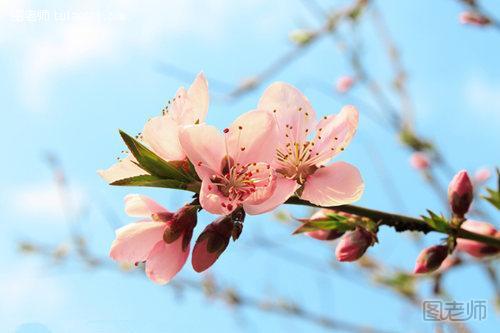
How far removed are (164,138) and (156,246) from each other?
0.19 metres

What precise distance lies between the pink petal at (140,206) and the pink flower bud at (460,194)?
55cm

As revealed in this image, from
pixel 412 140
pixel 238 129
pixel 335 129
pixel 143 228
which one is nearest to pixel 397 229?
pixel 335 129

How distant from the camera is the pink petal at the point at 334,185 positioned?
3.39 ft

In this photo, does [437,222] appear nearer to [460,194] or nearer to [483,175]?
[460,194]

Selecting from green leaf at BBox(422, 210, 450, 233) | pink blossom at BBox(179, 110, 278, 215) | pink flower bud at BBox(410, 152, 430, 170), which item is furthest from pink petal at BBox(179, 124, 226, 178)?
pink flower bud at BBox(410, 152, 430, 170)

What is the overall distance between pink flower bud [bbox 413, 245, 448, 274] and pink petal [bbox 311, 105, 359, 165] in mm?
266

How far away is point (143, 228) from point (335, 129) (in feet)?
1.32

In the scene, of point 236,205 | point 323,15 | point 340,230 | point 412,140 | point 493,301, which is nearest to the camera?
point 236,205

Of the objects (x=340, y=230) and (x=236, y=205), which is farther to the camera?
(x=340, y=230)

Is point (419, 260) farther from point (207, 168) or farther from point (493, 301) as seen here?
point (493, 301)

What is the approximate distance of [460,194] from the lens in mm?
1193

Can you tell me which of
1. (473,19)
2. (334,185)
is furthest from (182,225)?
(473,19)

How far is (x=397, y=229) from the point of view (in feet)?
3.59

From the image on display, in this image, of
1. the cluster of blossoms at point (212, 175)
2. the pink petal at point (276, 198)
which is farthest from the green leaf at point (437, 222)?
the pink petal at point (276, 198)
